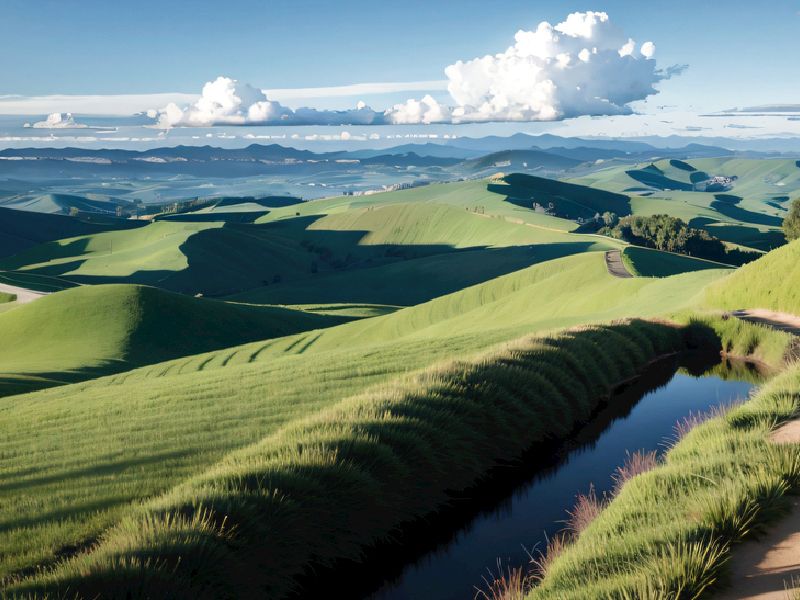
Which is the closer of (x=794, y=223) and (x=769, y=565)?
(x=769, y=565)

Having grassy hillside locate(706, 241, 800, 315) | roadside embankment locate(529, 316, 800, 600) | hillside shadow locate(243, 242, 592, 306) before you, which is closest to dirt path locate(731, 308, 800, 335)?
grassy hillside locate(706, 241, 800, 315)

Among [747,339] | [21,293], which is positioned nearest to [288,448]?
[747,339]

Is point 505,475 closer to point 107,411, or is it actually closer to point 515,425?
point 515,425

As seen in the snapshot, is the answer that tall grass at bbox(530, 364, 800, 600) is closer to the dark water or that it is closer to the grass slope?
the dark water

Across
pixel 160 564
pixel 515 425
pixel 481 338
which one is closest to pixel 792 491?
pixel 515 425

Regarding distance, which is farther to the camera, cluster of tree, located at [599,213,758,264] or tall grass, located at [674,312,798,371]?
cluster of tree, located at [599,213,758,264]

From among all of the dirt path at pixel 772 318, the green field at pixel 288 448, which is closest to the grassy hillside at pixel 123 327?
the green field at pixel 288 448

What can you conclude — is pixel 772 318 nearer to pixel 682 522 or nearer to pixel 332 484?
pixel 682 522
